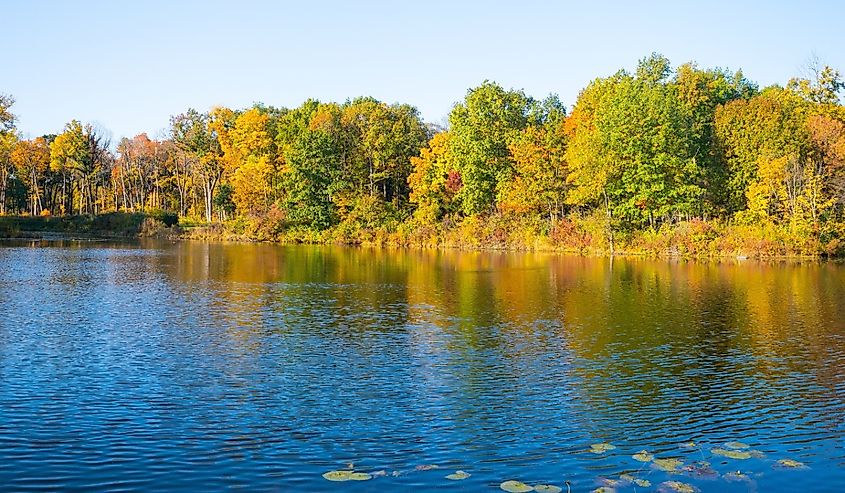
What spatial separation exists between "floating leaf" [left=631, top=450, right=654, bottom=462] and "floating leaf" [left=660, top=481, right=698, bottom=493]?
1.07 meters

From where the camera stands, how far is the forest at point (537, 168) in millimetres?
60125

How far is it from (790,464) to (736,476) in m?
1.27

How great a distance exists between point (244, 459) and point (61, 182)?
362 ft

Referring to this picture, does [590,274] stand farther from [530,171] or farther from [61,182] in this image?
[61,182]

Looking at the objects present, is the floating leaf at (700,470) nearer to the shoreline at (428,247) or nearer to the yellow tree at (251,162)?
the shoreline at (428,247)

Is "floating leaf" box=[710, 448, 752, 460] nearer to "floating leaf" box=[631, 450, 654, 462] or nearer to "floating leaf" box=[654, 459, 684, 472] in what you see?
"floating leaf" box=[654, 459, 684, 472]

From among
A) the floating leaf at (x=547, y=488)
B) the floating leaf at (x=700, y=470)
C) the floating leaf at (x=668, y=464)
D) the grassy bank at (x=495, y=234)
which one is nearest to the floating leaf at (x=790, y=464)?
the floating leaf at (x=700, y=470)

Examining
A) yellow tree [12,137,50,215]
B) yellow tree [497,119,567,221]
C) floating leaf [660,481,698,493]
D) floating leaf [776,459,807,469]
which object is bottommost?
floating leaf [776,459,807,469]

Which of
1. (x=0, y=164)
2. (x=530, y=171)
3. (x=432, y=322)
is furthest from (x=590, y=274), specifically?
(x=0, y=164)

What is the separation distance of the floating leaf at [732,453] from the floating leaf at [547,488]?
11.0ft

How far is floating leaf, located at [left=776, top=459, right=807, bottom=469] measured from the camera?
1203 centimetres

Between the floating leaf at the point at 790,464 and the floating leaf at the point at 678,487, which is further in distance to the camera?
the floating leaf at the point at 790,464

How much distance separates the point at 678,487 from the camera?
10938 millimetres

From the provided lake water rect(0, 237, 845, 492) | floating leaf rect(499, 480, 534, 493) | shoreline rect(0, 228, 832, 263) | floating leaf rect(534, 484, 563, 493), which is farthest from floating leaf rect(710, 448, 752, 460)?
shoreline rect(0, 228, 832, 263)
